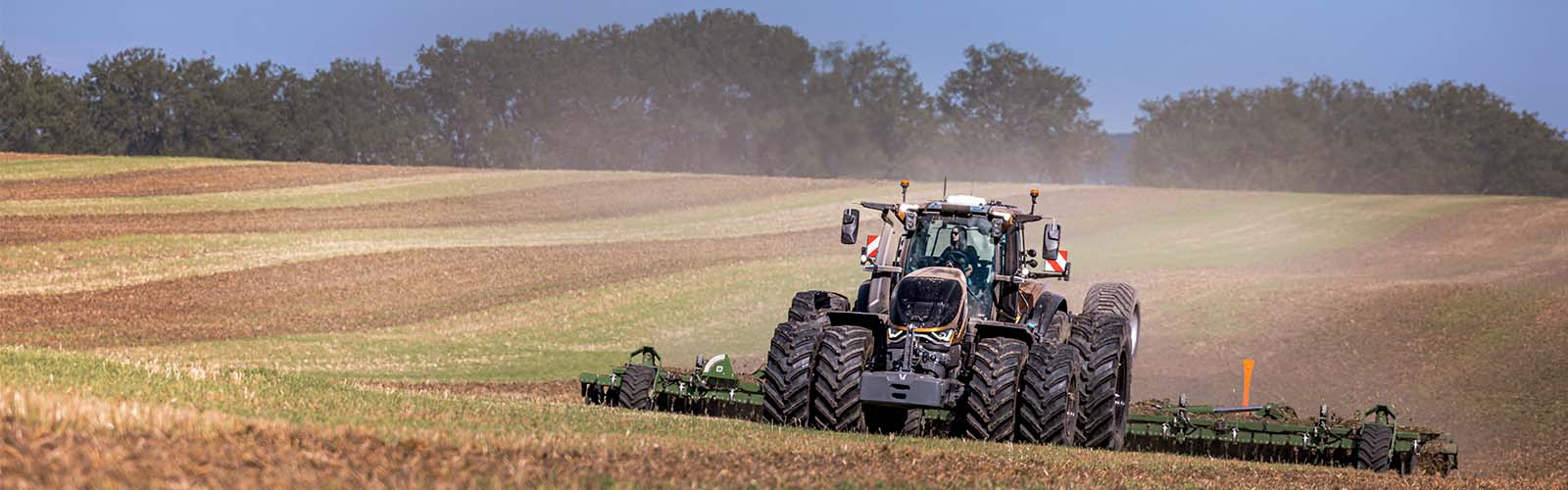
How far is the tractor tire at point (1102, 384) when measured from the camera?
16391 mm

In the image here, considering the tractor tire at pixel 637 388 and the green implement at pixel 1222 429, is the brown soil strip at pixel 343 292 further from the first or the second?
the green implement at pixel 1222 429

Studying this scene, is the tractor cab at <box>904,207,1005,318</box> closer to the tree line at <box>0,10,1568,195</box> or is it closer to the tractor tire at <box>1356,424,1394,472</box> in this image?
the tractor tire at <box>1356,424,1394,472</box>

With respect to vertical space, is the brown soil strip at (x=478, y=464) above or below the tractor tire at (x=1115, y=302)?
below

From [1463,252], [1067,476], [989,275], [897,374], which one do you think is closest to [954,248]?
[989,275]

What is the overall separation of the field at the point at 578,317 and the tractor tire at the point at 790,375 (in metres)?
0.45

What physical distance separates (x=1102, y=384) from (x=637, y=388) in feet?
20.9

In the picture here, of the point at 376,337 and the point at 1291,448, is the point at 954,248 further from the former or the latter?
the point at 376,337

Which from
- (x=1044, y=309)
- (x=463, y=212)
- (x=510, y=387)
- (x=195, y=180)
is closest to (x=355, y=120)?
(x=195, y=180)

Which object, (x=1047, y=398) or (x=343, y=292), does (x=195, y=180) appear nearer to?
(x=343, y=292)

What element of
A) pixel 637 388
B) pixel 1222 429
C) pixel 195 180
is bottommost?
pixel 637 388

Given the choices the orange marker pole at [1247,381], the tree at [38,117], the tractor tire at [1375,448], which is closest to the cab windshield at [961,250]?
the tractor tire at [1375,448]

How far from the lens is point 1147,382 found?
28922 mm

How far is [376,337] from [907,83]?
80.0 meters

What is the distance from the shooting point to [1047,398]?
49.1ft
